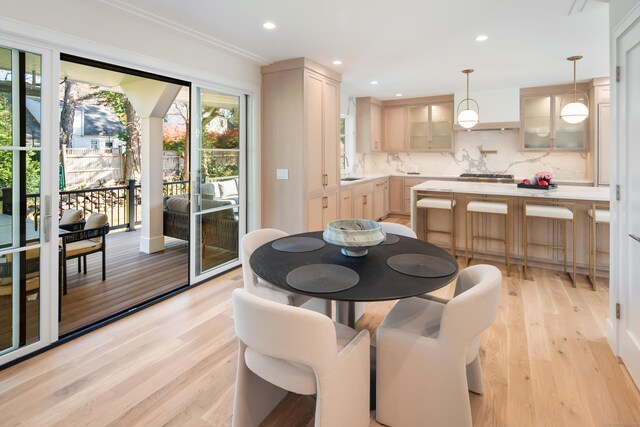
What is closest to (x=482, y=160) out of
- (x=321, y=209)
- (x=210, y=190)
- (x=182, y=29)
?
(x=321, y=209)

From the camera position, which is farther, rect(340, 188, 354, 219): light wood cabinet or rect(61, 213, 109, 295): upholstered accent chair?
rect(340, 188, 354, 219): light wood cabinet

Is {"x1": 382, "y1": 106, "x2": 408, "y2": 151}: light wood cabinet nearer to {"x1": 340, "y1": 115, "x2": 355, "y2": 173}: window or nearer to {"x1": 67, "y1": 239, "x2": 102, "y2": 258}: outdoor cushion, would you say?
{"x1": 340, "y1": 115, "x2": 355, "y2": 173}: window

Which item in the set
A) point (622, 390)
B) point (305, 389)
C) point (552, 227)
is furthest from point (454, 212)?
point (305, 389)

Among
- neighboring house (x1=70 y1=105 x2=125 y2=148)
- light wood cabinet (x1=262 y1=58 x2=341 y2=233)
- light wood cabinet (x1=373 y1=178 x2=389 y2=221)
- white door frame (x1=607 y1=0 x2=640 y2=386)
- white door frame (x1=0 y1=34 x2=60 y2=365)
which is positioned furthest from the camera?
neighboring house (x1=70 y1=105 x2=125 y2=148)

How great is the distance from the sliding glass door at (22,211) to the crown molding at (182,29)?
2.42 ft

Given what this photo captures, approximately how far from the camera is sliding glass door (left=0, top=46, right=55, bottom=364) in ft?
7.35

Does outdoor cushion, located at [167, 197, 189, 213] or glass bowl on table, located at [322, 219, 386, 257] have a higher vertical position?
outdoor cushion, located at [167, 197, 189, 213]

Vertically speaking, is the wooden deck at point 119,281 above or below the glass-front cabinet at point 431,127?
below

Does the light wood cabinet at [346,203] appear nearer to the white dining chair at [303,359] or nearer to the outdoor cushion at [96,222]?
the outdoor cushion at [96,222]

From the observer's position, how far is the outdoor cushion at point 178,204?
197 inches

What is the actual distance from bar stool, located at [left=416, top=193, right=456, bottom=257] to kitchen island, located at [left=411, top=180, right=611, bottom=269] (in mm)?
44

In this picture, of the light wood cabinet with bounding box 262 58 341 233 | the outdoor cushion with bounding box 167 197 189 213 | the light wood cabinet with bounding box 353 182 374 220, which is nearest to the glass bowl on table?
the light wood cabinet with bounding box 262 58 341 233

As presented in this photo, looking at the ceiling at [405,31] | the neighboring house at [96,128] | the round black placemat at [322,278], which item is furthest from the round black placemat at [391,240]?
the neighboring house at [96,128]

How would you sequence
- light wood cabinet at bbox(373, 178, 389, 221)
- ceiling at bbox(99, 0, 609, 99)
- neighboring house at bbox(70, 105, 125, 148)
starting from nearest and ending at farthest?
1. ceiling at bbox(99, 0, 609, 99)
2. light wood cabinet at bbox(373, 178, 389, 221)
3. neighboring house at bbox(70, 105, 125, 148)
